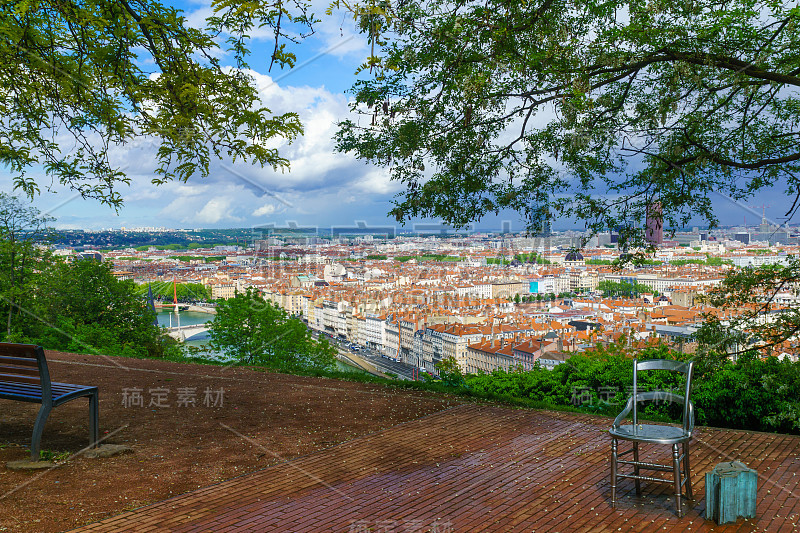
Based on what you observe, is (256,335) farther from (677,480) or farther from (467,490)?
(677,480)

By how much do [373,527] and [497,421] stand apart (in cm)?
290

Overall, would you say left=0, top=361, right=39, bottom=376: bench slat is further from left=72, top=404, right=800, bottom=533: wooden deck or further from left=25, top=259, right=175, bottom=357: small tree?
left=25, top=259, right=175, bottom=357: small tree

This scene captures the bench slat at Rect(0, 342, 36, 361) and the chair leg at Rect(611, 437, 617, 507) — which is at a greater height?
the bench slat at Rect(0, 342, 36, 361)

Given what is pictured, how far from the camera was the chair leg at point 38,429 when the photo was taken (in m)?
4.34

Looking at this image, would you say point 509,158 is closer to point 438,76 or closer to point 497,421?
point 438,76

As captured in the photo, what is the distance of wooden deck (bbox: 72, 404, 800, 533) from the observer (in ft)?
11.5

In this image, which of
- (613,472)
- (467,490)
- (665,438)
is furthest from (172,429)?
(665,438)

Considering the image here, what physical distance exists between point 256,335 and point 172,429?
12470mm

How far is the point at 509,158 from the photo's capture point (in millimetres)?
7520

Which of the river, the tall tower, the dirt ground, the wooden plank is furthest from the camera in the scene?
the river

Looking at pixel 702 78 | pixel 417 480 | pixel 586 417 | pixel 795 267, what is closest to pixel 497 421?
pixel 586 417

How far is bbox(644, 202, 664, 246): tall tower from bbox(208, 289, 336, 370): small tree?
11558 millimetres

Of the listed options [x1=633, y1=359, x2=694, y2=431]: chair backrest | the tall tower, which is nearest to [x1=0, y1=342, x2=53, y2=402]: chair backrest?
[x1=633, y1=359, x2=694, y2=431]: chair backrest

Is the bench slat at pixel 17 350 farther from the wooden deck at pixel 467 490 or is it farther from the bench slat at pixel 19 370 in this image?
the wooden deck at pixel 467 490
